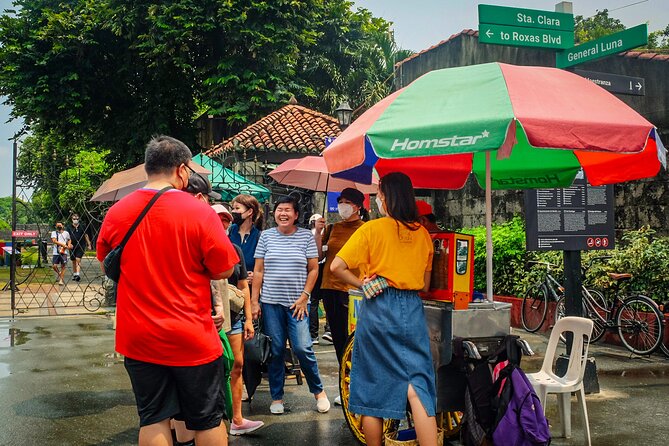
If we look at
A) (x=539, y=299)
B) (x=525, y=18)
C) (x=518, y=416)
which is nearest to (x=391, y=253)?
(x=518, y=416)

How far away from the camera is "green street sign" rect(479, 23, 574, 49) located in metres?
6.42

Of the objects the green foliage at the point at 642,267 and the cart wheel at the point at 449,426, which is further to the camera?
the green foliage at the point at 642,267

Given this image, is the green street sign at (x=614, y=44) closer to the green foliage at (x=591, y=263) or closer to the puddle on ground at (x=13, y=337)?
the green foliage at (x=591, y=263)

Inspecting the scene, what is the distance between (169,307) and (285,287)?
2.51 m

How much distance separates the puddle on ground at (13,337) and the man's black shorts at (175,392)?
756cm

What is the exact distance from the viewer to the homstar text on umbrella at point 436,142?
12.5 ft

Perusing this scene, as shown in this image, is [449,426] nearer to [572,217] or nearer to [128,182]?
[572,217]

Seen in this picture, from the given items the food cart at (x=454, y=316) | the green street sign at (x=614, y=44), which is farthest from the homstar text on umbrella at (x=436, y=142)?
the green street sign at (x=614, y=44)

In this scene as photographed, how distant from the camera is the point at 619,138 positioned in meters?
4.04

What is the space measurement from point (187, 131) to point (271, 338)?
21.4 m

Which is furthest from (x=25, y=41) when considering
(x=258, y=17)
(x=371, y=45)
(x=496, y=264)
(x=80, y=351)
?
(x=496, y=264)

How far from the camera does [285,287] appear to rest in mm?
5758

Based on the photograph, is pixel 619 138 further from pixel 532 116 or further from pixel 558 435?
pixel 558 435

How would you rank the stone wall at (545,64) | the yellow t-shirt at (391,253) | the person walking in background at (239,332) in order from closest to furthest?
the yellow t-shirt at (391,253), the person walking in background at (239,332), the stone wall at (545,64)
